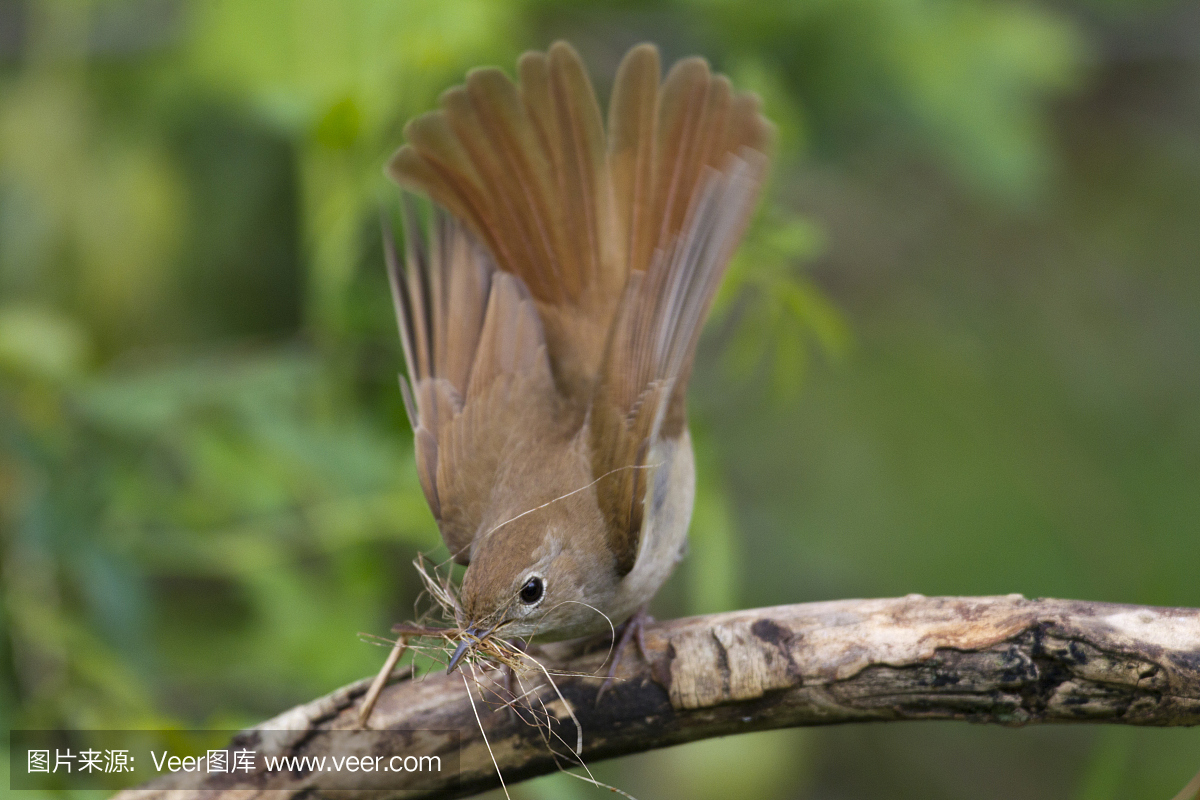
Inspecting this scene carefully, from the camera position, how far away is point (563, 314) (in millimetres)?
2475

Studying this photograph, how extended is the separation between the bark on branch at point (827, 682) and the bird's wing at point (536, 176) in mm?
818

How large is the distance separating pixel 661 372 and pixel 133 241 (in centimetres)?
246

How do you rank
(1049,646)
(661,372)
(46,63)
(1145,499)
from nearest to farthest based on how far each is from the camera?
(1049,646)
(661,372)
(46,63)
(1145,499)

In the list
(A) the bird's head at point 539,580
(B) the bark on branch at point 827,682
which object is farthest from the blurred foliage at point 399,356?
(A) the bird's head at point 539,580

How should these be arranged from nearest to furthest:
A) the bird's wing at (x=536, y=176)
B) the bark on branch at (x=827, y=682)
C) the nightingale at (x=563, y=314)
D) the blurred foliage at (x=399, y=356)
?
the bark on branch at (x=827, y=682) < the nightingale at (x=563, y=314) < the bird's wing at (x=536, y=176) < the blurred foliage at (x=399, y=356)

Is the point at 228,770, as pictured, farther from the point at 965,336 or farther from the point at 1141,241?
the point at 1141,241

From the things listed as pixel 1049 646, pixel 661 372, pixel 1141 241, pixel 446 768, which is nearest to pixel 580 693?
pixel 446 768

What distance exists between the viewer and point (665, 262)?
2.17 meters

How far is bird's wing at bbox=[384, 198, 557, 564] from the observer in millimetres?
2225

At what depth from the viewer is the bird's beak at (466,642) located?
1.86 m

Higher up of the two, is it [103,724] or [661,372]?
[661,372]

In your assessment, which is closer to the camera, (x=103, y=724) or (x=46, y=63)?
(x=103, y=724)

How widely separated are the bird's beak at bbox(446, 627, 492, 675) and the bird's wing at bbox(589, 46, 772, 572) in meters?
0.32

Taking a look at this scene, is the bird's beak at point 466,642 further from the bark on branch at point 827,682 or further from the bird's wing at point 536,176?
the bird's wing at point 536,176
